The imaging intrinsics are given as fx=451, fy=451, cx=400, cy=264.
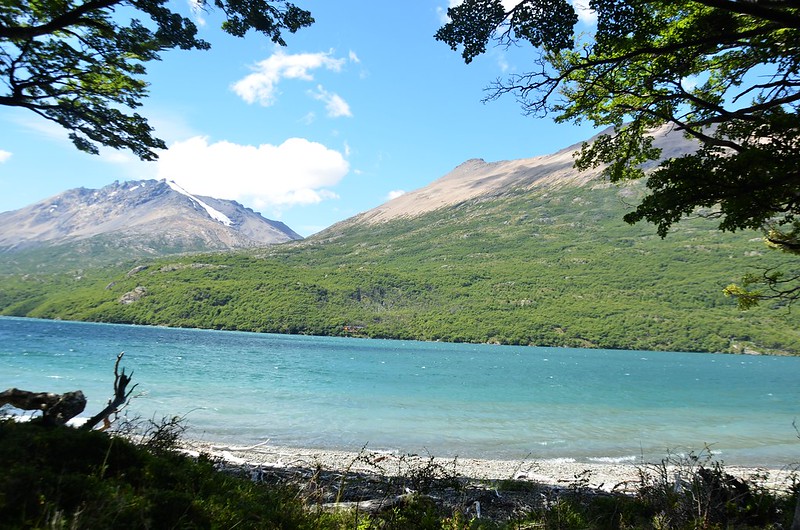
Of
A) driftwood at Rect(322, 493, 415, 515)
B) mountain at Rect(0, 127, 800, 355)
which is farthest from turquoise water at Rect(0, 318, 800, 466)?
mountain at Rect(0, 127, 800, 355)

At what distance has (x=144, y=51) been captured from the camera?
8.32 m

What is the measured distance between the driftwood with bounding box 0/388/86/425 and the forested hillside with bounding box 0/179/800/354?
352 feet

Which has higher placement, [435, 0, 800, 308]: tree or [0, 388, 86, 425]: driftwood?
[435, 0, 800, 308]: tree

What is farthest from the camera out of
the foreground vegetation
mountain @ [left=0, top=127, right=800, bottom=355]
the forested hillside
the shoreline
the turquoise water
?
the forested hillside

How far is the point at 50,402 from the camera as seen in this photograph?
5738 mm

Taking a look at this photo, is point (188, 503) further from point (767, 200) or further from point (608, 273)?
point (608, 273)

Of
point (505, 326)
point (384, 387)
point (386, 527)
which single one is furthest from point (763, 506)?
point (505, 326)

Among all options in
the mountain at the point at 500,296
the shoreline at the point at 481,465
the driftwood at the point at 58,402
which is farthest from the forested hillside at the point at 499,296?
the driftwood at the point at 58,402

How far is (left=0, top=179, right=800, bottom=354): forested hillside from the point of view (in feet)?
386

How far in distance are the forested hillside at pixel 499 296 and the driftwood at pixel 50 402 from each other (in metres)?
107

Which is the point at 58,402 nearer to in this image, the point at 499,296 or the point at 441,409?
the point at 441,409

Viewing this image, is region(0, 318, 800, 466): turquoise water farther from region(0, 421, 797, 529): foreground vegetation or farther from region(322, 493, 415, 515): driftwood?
region(322, 493, 415, 515): driftwood

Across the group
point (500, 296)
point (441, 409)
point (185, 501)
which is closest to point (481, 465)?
point (441, 409)

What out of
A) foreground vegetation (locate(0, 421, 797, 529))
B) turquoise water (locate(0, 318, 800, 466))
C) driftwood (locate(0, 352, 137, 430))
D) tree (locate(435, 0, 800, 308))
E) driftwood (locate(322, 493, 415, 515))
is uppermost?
tree (locate(435, 0, 800, 308))
